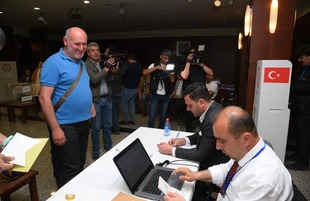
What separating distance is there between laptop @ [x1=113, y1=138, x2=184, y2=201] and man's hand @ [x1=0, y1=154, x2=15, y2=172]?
600mm

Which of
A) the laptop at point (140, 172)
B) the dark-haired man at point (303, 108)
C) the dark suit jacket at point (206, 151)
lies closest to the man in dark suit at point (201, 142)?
the dark suit jacket at point (206, 151)

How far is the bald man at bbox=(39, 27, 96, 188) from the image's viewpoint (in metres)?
1.73

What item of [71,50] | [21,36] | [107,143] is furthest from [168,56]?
[21,36]

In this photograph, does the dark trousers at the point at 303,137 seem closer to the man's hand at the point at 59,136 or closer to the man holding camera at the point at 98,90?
the man holding camera at the point at 98,90

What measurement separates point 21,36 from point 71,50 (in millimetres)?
8889

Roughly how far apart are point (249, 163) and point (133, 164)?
0.61 meters

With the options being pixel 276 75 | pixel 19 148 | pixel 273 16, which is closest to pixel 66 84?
pixel 19 148

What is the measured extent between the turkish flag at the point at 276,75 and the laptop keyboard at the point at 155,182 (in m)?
2.06

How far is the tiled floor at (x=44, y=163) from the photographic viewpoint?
2.33 metres

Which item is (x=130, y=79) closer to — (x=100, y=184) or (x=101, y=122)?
(x=101, y=122)

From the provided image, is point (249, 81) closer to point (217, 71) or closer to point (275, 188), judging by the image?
point (275, 188)

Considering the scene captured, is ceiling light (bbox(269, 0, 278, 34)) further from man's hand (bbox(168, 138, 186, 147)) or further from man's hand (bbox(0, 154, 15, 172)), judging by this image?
man's hand (bbox(0, 154, 15, 172))

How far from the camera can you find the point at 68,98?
5.96ft

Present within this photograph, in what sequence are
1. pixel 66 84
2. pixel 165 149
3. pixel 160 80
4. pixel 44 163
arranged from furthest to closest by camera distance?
pixel 160 80 → pixel 44 163 → pixel 66 84 → pixel 165 149
